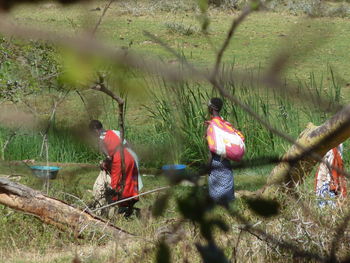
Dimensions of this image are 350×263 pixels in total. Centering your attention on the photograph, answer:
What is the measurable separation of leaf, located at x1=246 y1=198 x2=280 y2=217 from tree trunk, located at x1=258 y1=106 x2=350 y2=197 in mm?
74

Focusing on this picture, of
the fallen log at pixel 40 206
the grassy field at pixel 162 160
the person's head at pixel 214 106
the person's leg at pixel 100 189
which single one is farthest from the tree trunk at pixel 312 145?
the person's leg at pixel 100 189

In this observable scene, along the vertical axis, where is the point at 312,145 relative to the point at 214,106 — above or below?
above

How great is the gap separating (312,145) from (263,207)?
65cm

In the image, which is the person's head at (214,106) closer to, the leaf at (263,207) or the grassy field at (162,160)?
the grassy field at (162,160)

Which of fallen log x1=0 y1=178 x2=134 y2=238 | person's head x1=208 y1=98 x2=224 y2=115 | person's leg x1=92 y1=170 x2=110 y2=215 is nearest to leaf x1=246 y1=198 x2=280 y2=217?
fallen log x1=0 y1=178 x2=134 y2=238

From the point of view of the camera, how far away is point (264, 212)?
115 cm

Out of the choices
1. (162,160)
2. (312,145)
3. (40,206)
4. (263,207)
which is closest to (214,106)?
(40,206)

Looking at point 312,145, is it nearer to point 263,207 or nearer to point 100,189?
point 263,207

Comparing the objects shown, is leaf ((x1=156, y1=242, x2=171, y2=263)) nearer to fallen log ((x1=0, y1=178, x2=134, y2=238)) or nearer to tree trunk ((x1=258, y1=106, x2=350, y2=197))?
tree trunk ((x1=258, y1=106, x2=350, y2=197))

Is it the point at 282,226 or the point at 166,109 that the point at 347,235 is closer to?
the point at 282,226

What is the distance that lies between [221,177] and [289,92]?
5.31 metres

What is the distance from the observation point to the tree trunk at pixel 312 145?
3.95 ft

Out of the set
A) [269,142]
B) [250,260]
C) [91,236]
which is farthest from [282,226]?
[269,142]

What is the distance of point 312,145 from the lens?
1773mm
